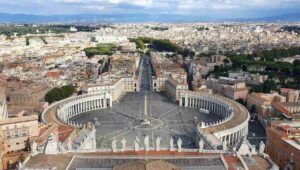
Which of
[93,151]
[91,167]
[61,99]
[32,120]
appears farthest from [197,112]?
[91,167]

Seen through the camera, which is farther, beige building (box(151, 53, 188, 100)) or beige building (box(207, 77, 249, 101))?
beige building (box(151, 53, 188, 100))

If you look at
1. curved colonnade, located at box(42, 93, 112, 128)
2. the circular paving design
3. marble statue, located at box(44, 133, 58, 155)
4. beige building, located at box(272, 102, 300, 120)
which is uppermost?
marble statue, located at box(44, 133, 58, 155)

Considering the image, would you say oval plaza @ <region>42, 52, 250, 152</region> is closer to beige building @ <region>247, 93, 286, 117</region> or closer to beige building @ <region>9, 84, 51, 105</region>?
beige building @ <region>247, 93, 286, 117</region>

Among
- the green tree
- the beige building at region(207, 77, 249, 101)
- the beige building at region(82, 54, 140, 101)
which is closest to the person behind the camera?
the green tree

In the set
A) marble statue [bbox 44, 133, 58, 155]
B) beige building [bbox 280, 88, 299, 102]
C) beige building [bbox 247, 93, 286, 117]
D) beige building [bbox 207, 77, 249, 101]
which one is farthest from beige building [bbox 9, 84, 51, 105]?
beige building [bbox 280, 88, 299, 102]

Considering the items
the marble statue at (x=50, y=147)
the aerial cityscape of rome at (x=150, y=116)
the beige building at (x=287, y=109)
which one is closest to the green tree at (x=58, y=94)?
the aerial cityscape of rome at (x=150, y=116)

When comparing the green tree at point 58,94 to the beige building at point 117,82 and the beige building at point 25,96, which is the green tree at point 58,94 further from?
the beige building at point 117,82

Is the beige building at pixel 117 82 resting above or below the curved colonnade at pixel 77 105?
above
